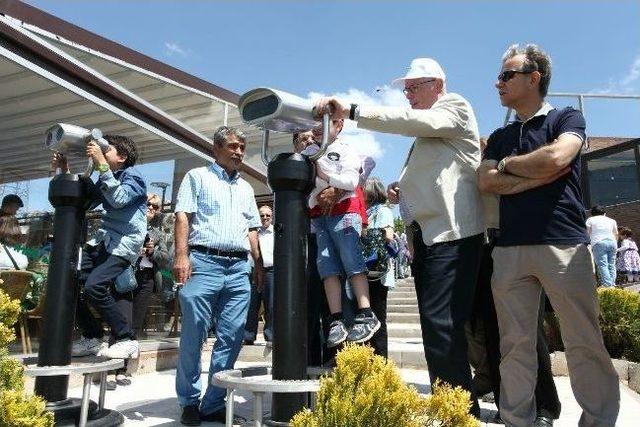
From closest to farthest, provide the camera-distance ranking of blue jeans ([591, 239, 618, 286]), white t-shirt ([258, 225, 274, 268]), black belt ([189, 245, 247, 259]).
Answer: black belt ([189, 245, 247, 259]), white t-shirt ([258, 225, 274, 268]), blue jeans ([591, 239, 618, 286])

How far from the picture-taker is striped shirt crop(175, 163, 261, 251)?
343cm

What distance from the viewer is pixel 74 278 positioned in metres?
3.10

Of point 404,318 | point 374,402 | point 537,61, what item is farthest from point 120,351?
point 404,318

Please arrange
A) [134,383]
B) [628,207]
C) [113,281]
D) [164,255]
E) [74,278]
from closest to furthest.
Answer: [74,278]
[113,281]
[134,383]
[164,255]
[628,207]

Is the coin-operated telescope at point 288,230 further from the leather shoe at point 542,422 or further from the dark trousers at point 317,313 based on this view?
the leather shoe at point 542,422

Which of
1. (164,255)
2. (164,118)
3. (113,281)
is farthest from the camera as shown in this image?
(164,118)

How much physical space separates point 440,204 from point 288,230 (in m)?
0.78

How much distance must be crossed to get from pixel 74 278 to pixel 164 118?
4.94 metres

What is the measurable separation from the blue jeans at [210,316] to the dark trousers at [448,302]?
1444 mm

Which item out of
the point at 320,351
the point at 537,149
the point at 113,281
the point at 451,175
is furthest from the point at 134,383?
the point at 537,149

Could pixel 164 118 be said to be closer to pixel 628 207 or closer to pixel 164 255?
pixel 164 255

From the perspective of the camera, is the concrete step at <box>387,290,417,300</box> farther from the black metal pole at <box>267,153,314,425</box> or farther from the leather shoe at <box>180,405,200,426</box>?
the black metal pole at <box>267,153,314,425</box>

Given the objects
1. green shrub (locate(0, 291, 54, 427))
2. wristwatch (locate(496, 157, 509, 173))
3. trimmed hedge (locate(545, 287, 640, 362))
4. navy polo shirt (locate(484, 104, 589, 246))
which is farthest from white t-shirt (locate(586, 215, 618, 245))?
green shrub (locate(0, 291, 54, 427))

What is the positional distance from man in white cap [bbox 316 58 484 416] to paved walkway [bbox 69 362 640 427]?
1.09 metres
